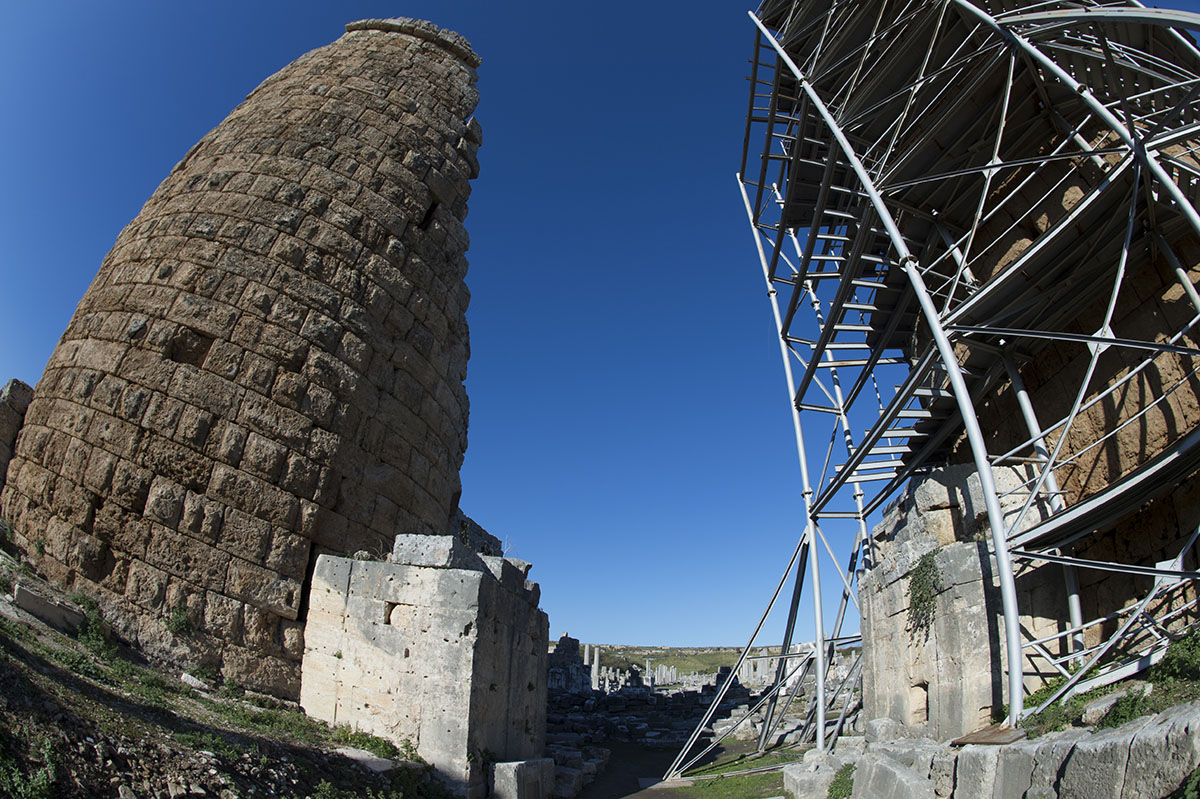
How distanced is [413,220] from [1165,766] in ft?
33.1

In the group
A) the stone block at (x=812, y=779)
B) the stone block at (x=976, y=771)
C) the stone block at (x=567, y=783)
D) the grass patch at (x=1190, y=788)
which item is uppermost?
the grass patch at (x=1190, y=788)

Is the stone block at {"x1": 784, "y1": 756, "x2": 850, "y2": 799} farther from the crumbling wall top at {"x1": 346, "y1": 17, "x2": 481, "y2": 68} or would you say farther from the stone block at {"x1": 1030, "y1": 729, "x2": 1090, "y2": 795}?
the crumbling wall top at {"x1": 346, "y1": 17, "x2": 481, "y2": 68}

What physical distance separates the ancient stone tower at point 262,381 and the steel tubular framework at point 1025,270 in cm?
632

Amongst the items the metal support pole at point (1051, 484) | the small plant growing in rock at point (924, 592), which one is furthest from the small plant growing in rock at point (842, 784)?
the metal support pole at point (1051, 484)

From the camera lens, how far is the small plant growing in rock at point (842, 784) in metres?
7.32

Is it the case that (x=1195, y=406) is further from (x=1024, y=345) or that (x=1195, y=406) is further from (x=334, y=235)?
(x=334, y=235)

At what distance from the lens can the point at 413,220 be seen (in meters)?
10.5

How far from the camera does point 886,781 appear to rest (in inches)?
239

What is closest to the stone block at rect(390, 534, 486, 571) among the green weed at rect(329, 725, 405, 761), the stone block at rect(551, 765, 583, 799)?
the green weed at rect(329, 725, 405, 761)

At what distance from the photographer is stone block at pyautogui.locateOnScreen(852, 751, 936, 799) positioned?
5.60 m

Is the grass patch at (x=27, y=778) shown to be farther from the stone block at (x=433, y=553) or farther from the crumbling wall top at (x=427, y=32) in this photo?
the crumbling wall top at (x=427, y=32)

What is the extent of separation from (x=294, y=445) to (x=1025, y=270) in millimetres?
9041

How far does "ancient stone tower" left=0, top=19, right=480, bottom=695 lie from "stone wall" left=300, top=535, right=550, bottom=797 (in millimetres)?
638

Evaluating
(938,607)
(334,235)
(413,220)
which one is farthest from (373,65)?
(938,607)
